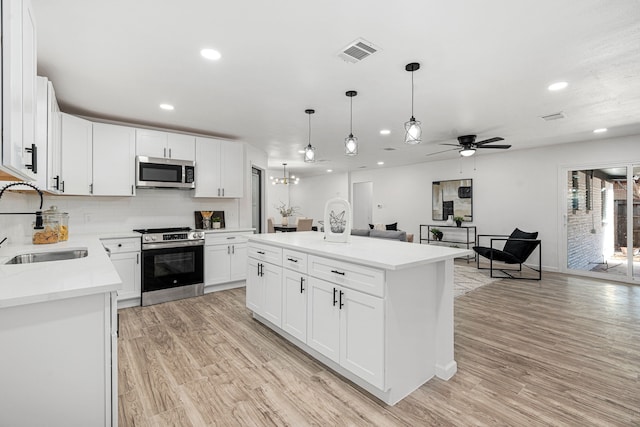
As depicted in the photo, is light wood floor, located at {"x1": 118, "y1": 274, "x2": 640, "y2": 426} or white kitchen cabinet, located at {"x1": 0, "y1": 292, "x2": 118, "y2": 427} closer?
white kitchen cabinet, located at {"x1": 0, "y1": 292, "x2": 118, "y2": 427}

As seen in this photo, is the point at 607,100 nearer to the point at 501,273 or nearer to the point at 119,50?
the point at 501,273

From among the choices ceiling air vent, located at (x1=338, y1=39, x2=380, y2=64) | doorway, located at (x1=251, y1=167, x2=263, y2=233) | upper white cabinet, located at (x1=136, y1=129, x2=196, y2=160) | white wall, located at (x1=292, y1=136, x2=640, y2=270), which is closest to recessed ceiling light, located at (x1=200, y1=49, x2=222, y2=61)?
ceiling air vent, located at (x1=338, y1=39, x2=380, y2=64)

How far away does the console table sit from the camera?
23.6 ft

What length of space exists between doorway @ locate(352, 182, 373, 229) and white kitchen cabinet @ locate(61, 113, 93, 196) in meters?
7.50

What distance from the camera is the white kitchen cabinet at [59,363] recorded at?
45.6 inches

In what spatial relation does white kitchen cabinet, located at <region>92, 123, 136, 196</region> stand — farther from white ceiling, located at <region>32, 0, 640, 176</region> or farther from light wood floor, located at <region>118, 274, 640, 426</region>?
light wood floor, located at <region>118, 274, 640, 426</region>

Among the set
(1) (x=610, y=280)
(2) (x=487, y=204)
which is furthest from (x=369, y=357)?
(2) (x=487, y=204)

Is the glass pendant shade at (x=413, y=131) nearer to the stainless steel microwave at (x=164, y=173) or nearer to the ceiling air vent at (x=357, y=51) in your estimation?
the ceiling air vent at (x=357, y=51)

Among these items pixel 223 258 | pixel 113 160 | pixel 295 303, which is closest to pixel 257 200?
pixel 223 258

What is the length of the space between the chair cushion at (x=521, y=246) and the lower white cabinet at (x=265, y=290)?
471 centimetres

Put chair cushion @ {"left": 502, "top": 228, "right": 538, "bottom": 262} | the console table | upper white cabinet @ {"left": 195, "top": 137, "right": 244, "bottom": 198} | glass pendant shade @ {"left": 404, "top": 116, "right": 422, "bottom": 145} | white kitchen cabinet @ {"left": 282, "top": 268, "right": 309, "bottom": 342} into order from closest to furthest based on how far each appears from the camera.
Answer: white kitchen cabinet @ {"left": 282, "top": 268, "right": 309, "bottom": 342} < glass pendant shade @ {"left": 404, "top": 116, "right": 422, "bottom": 145} < upper white cabinet @ {"left": 195, "top": 137, "right": 244, "bottom": 198} < chair cushion @ {"left": 502, "top": 228, "right": 538, "bottom": 262} < the console table

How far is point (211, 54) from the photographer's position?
7.84ft

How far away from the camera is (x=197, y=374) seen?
2312mm

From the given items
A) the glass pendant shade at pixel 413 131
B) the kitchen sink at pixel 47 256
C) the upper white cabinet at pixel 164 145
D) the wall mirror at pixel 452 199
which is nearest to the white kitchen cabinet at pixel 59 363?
the kitchen sink at pixel 47 256
